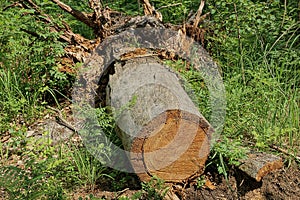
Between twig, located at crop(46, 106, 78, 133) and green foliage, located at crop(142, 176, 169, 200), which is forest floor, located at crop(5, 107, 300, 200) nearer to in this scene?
green foliage, located at crop(142, 176, 169, 200)

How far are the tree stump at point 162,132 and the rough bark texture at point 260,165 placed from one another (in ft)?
1.07

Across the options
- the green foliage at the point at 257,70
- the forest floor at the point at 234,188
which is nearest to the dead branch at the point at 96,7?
the green foliage at the point at 257,70

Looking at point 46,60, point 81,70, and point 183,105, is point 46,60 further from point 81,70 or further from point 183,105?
A: point 183,105

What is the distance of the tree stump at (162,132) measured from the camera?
3.08m

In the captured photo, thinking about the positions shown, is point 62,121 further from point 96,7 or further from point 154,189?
point 154,189

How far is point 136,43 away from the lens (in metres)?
4.23

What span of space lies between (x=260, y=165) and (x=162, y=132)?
783 millimetres

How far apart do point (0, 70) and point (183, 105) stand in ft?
6.80

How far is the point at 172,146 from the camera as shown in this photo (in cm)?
317

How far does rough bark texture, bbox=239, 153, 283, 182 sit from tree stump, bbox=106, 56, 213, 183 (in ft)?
1.07

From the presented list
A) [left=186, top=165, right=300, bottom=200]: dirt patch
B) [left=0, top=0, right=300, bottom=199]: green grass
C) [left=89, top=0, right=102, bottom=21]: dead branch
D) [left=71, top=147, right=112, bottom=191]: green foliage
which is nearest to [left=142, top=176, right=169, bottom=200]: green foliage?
[left=0, top=0, right=300, bottom=199]: green grass

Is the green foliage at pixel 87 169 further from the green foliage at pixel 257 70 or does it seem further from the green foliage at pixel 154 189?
the green foliage at pixel 257 70

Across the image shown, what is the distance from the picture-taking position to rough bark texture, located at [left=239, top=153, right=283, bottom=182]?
328 cm

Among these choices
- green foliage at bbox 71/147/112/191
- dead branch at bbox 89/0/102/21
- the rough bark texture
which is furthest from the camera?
dead branch at bbox 89/0/102/21
